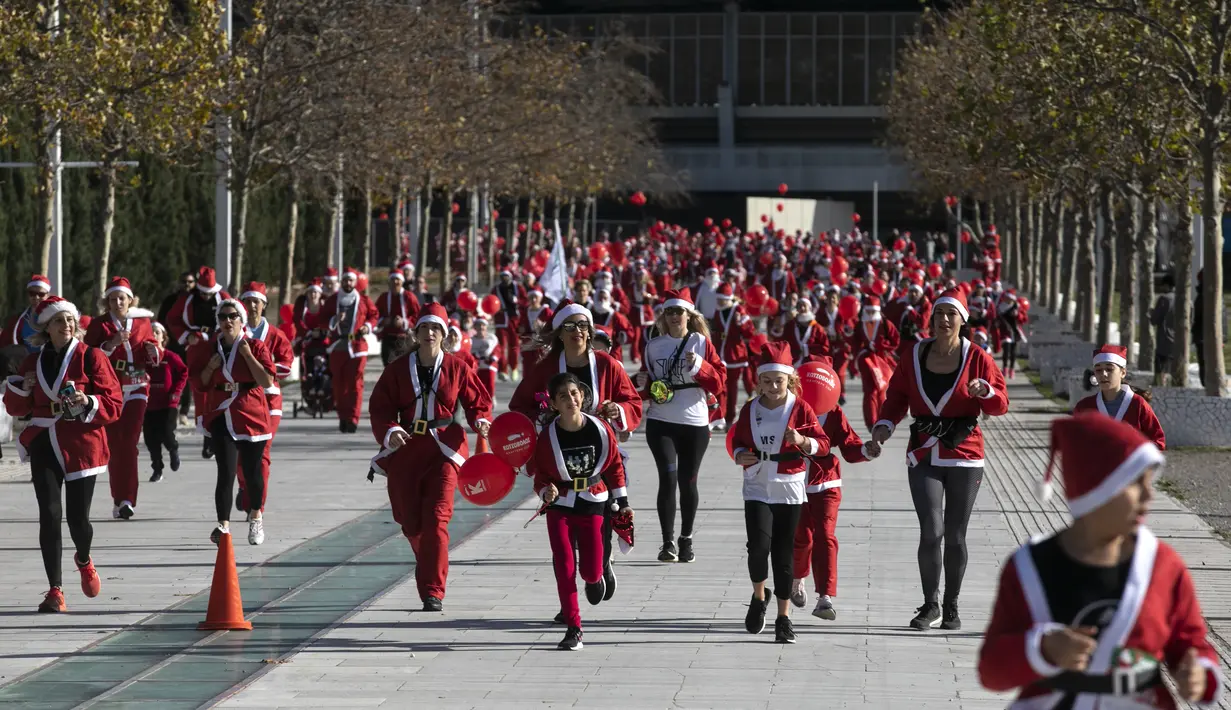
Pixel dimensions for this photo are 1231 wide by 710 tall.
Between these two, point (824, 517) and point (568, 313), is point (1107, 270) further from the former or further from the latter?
point (824, 517)

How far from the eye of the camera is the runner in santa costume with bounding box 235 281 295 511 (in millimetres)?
13016

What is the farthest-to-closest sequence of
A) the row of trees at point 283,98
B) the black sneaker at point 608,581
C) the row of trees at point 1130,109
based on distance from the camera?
the row of trees at point 1130,109 → the row of trees at point 283,98 → the black sneaker at point 608,581

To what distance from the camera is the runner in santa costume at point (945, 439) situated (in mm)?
9711

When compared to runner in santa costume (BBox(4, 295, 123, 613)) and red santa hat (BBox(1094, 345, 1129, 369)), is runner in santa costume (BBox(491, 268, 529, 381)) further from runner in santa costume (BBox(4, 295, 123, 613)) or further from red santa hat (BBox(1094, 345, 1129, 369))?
red santa hat (BBox(1094, 345, 1129, 369))

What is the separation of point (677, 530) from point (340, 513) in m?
2.55

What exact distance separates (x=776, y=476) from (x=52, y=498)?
11.6ft

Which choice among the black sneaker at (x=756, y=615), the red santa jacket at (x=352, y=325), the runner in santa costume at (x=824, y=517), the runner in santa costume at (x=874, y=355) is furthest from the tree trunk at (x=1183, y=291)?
the black sneaker at (x=756, y=615)

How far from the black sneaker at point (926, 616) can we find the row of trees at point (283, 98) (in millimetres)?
10428

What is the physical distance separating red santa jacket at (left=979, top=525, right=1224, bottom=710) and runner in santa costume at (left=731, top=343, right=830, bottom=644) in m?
4.91

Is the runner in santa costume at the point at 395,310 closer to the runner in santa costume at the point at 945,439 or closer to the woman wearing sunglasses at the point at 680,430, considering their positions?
the woman wearing sunglasses at the point at 680,430

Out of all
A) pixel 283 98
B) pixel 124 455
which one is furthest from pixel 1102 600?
pixel 283 98

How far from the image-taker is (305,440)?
20.8 metres

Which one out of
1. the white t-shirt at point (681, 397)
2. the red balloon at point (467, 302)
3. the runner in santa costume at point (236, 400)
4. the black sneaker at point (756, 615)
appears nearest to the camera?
the black sneaker at point (756, 615)

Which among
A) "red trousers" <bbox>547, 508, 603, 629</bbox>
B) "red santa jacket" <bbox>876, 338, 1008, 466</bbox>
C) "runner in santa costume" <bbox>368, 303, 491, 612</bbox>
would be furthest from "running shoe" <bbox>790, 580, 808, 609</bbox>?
"runner in santa costume" <bbox>368, 303, 491, 612</bbox>
